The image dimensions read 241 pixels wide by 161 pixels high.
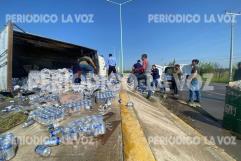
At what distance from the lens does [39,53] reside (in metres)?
16.9

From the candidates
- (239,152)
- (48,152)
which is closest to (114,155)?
(48,152)

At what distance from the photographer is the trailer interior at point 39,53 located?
13512mm

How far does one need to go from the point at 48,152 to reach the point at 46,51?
13.5 metres

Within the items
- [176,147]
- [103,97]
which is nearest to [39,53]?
[103,97]

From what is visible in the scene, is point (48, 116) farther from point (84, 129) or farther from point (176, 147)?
point (176, 147)

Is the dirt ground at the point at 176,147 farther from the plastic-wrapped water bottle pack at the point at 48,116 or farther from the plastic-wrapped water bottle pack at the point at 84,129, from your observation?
the plastic-wrapped water bottle pack at the point at 48,116

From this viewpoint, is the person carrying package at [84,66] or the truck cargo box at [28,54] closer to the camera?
the truck cargo box at [28,54]

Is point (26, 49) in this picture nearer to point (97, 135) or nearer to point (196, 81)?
point (196, 81)

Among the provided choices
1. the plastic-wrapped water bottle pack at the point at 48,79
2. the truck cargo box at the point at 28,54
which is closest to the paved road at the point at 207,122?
the plastic-wrapped water bottle pack at the point at 48,79

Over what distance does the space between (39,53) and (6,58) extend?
674cm

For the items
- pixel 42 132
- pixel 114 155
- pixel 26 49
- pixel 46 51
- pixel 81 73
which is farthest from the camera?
→ pixel 46 51

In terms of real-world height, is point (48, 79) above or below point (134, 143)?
above

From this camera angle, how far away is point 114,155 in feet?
13.5

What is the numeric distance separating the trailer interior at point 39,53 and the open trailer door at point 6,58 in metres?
0.81
